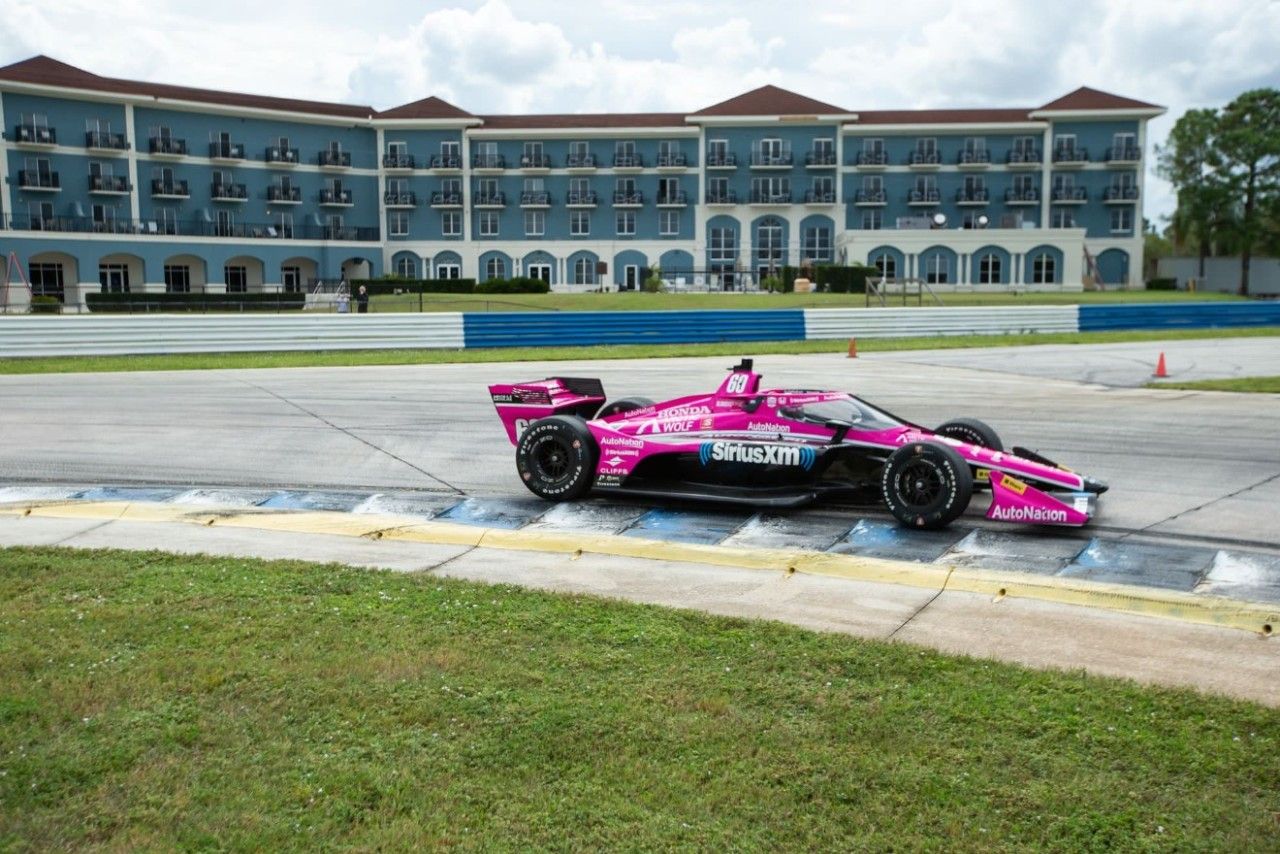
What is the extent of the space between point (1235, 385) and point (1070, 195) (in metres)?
59.4

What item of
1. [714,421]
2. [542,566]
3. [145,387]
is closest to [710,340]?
[145,387]

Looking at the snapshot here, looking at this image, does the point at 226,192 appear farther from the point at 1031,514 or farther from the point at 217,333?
the point at 1031,514

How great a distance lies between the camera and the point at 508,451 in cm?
1420

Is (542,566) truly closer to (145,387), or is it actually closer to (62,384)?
(145,387)

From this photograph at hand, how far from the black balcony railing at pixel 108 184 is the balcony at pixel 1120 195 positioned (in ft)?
195

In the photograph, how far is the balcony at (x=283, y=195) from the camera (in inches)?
2859

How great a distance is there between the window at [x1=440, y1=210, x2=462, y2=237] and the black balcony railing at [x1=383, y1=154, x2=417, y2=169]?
3599mm

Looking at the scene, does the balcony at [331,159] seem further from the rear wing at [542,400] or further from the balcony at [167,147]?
the rear wing at [542,400]

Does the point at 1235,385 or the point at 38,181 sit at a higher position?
the point at 38,181

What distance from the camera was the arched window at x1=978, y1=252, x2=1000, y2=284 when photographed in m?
72.1

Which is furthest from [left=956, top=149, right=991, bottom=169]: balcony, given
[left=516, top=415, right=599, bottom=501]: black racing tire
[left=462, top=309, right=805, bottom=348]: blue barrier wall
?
[left=516, top=415, right=599, bottom=501]: black racing tire

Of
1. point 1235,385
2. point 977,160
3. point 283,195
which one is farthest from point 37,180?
point 1235,385

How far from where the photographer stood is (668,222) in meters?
77.2

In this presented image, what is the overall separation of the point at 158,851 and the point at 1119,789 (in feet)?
12.7
